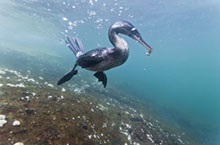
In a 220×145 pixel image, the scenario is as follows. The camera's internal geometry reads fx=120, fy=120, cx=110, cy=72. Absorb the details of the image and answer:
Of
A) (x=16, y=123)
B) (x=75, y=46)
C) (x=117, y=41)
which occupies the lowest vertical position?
(x=16, y=123)

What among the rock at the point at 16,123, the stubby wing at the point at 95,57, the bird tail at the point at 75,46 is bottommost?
the rock at the point at 16,123

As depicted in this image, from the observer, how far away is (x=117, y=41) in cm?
297

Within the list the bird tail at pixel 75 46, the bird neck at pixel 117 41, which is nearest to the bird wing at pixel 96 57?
the bird neck at pixel 117 41

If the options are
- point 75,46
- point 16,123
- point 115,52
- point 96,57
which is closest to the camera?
point 115,52

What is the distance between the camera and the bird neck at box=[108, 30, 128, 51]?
2.89m

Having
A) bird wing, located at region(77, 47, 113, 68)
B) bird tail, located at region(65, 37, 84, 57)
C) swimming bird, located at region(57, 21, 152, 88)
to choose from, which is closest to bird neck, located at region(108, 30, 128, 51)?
swimming bird, located at region(57, 21, 152, 88)

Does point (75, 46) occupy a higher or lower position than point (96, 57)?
higher

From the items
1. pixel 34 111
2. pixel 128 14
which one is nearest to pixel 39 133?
pixel 34 111

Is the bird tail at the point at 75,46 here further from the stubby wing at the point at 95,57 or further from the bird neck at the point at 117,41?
the bird neck at the point at 117,41

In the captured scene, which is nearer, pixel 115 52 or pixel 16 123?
pixel 115 52

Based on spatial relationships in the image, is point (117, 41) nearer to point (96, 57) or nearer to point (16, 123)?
point (96, 57)

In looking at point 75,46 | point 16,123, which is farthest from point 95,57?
point 16,123

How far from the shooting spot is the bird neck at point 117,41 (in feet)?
9.48

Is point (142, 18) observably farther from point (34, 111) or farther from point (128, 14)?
point (34, 111)
